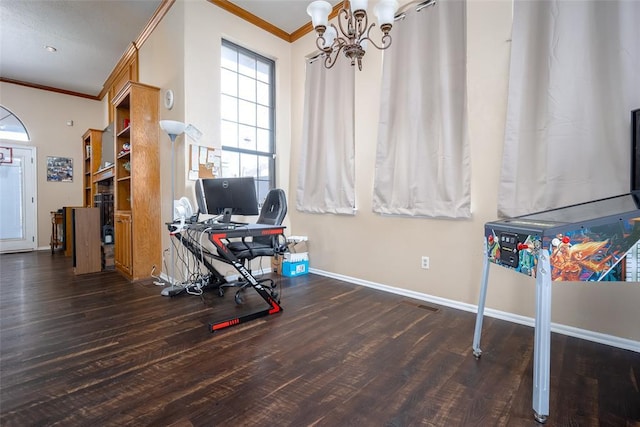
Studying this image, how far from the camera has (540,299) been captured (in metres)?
1.27

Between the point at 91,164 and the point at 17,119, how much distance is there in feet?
5.67

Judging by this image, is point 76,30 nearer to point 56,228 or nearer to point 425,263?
point 56,228

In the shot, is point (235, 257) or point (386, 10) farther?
point (235, 257)

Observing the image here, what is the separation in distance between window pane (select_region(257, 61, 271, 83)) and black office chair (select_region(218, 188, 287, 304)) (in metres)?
1.89

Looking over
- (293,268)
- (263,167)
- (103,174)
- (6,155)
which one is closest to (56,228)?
(6,155)

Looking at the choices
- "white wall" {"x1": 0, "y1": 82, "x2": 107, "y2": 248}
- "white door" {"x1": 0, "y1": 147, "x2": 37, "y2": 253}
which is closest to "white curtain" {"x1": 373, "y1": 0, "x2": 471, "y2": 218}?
"white wall" {"x1": 0, "y1": 82, "x2": 107, "y2": 248}

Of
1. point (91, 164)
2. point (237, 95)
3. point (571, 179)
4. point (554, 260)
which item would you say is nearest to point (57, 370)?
point (554, 260)

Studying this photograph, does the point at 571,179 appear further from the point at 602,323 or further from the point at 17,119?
the point at 17,119

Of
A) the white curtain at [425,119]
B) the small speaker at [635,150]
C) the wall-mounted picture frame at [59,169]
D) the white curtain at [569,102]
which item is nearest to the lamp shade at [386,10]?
the white curtain at [425,119]

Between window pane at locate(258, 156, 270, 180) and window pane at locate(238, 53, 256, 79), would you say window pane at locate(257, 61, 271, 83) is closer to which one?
window pane at locate(238, 53, 256, 79)

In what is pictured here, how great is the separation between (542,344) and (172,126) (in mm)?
3423

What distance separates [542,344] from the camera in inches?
49.8

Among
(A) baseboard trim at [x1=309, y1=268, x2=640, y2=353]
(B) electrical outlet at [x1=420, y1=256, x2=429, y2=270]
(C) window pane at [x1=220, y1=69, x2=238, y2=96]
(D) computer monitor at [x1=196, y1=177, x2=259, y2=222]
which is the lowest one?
(A) baseboard trim at [x1=309, y1=268, x2=640, y2=353]

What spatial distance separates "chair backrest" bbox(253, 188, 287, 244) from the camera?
3031 millimetres
